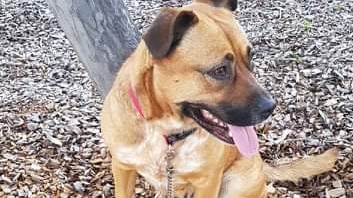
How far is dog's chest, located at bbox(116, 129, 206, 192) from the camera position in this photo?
337 centimetres

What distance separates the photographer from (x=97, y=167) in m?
4.40

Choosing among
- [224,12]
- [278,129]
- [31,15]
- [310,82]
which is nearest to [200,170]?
[224,12]

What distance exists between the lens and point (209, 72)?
9.68 ft

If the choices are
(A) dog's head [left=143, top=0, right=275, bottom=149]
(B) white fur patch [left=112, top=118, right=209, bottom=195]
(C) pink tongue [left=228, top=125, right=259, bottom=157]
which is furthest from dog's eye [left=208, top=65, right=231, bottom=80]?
A: (B) white fur patch [left=112, top=118, right=209, bottom=195]

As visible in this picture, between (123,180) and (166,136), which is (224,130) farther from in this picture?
(123,180)

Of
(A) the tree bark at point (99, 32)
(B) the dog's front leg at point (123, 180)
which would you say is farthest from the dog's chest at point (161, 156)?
(A) the tree bark at point (99, 32)

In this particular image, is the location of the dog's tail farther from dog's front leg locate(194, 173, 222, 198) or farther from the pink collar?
the pink collar

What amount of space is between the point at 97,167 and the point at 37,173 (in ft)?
1.29

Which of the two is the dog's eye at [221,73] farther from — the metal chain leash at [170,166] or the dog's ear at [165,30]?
the metal chain leash at [170,166]

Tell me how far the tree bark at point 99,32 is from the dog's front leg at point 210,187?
45.0 inches

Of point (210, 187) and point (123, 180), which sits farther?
point (123, 180)

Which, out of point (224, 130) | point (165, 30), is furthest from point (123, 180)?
point (165, 30)

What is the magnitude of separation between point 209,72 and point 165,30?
11.0 inches

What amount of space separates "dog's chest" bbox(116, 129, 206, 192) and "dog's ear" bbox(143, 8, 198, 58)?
0.61 metres
